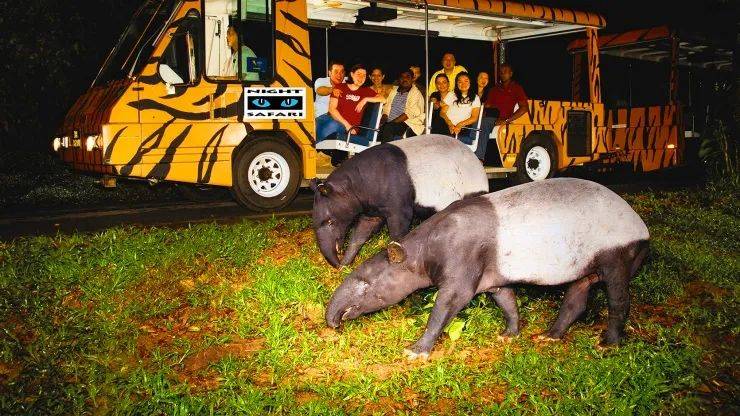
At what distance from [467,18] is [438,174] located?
18.1 feet

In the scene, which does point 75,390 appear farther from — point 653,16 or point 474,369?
point 653,16

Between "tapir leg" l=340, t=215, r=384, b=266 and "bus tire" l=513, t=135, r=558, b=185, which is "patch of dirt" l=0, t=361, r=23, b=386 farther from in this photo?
"bus tire" l=513, t=135, r=558, b=185

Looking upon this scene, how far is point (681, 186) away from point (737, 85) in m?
2.61

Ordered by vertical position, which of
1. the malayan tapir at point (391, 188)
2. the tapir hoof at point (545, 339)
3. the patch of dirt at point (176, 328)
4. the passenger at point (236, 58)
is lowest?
the tapir hoof at point (545, 339)

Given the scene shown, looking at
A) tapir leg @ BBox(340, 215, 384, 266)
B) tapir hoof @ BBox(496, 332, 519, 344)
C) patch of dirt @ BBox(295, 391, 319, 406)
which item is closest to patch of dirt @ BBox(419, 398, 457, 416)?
patch of dirt @ BBox(295, 391, 319, 406)

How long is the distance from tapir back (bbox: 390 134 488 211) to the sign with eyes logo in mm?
2666

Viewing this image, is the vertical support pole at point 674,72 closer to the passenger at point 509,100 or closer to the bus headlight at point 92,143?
the passenger at point 509,100

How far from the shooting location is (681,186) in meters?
11.7

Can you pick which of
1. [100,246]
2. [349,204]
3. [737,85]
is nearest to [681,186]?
[737,85]

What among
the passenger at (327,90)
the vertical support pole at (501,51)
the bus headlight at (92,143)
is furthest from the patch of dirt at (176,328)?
the vertical support pole at (501,51)

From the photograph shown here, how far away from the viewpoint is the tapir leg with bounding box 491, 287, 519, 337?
4582 millimetres

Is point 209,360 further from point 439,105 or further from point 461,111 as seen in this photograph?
point 439,105

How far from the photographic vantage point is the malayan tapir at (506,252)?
4055 millimetres

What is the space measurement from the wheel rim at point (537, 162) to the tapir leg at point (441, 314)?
7.15 metres
